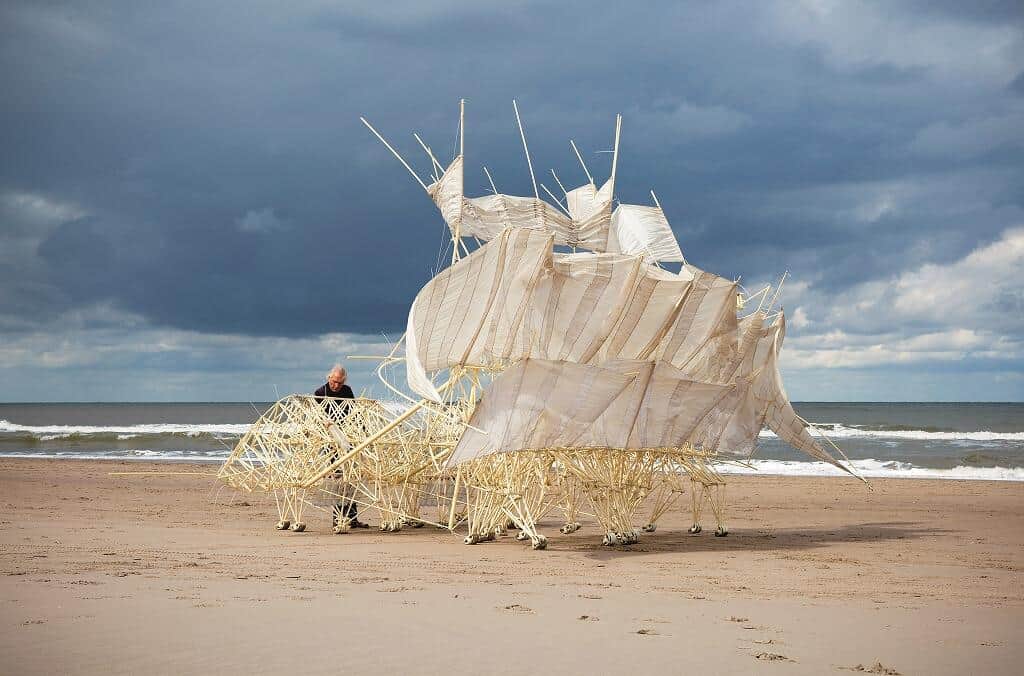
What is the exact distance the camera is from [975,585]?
804cm

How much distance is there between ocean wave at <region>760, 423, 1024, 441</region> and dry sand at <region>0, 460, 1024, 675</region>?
25.0 meters

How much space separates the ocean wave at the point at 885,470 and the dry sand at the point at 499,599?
10316 mm

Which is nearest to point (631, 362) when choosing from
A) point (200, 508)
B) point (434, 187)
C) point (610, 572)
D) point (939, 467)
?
point (610, 572)

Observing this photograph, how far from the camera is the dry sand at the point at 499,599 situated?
194 inches

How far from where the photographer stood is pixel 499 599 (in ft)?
22.3

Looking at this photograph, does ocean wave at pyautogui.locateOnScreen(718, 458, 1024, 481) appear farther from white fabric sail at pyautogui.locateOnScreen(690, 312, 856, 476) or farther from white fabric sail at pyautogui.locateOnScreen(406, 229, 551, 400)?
white fabric sail at pyautogui.locateOnScreen(406, 229, 551, 400)

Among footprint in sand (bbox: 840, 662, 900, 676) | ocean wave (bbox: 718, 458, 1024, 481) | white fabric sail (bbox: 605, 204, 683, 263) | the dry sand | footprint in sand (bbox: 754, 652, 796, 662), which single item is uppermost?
white fabric sail (bbox: 605, 204, 683, 263)

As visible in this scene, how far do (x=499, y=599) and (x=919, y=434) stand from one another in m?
35.6

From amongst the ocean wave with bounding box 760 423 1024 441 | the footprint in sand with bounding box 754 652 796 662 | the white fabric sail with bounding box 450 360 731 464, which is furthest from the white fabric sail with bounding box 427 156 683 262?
the ocean wave with bounding box 760 423 1024 441

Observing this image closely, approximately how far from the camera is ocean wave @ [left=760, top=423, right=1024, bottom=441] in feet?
120

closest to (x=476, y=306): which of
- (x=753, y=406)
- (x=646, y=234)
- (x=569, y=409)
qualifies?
(x=569, y=409)

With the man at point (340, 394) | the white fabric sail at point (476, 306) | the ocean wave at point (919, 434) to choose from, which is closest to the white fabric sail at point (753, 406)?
the white fabric sail at point (476, 306)

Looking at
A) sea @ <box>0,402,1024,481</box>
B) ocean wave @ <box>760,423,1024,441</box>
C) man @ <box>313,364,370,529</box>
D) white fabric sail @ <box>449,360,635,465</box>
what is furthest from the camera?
ocean wave @ <box>760,423,1024,441</box>

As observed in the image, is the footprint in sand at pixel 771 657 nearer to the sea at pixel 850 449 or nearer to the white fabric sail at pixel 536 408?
the white fabric sail at pixel 536 408
